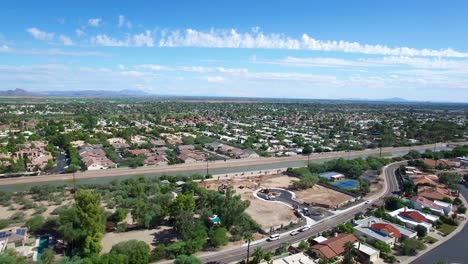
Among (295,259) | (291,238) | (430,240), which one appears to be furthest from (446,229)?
(295,259)

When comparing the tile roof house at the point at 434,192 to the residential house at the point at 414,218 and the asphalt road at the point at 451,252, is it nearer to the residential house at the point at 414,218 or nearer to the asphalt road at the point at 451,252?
the residential house at the point at 414,218

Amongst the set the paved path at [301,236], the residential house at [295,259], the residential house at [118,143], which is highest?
the residential house at [118,143]

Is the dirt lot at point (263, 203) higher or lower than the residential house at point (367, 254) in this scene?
lower

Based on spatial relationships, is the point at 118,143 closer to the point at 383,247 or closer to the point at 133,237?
the point at 133,237

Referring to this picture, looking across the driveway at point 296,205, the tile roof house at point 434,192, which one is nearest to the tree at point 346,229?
the driveway at point 296,205

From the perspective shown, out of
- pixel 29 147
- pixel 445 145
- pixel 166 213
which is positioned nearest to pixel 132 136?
pixel 29 147

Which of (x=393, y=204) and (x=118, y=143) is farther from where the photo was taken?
(x=118, y=143)
